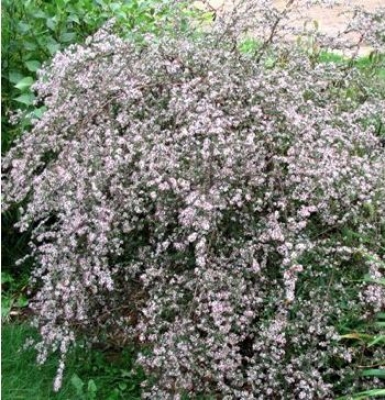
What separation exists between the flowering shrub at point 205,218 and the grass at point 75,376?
0.51 feet

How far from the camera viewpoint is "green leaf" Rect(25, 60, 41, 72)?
351cm

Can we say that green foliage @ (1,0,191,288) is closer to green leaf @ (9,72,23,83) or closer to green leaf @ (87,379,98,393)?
green leaf @ (9,72,23,83)

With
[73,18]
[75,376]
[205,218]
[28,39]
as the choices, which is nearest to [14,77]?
[28,39]

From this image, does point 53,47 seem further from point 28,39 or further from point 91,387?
point 91,387

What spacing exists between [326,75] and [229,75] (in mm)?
570

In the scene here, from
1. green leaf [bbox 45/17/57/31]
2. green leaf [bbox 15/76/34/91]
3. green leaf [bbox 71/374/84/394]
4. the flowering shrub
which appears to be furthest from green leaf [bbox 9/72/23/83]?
green leaf [bbox 71/374/84/394]

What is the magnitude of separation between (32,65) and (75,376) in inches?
58.7

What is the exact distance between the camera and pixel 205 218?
2.35m

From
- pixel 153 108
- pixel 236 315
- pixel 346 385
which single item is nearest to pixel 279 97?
pixel 153 108

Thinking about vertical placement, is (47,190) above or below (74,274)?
above

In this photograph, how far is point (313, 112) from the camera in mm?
2809

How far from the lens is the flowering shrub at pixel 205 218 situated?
7.91ft

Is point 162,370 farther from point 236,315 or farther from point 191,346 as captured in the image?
point 236,315

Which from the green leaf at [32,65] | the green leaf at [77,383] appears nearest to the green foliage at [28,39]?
the green leaf at [32,65]
